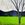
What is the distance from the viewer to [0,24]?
926mm

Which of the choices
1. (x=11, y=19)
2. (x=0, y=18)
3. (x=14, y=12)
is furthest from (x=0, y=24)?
(x=14, y=12)

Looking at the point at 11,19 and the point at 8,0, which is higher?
the point at 8,0

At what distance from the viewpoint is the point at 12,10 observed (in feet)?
2.89

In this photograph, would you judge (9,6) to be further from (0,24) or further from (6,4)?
(0,24)

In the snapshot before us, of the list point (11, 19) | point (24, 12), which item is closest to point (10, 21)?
point (11, 19)

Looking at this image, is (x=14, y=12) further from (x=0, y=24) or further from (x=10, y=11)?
(x=0, y=24)

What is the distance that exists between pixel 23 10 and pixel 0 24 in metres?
0.45

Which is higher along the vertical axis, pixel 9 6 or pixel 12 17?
pixel 9 6

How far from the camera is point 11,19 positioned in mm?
900

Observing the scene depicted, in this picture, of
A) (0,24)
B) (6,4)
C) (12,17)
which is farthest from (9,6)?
(0,24)

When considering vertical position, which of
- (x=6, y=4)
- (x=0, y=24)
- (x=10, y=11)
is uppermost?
(x=6, y=4)

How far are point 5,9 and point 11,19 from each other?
0.62 ft

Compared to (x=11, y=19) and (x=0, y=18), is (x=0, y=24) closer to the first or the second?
(x=0, y=18)

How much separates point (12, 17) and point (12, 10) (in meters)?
0.12
